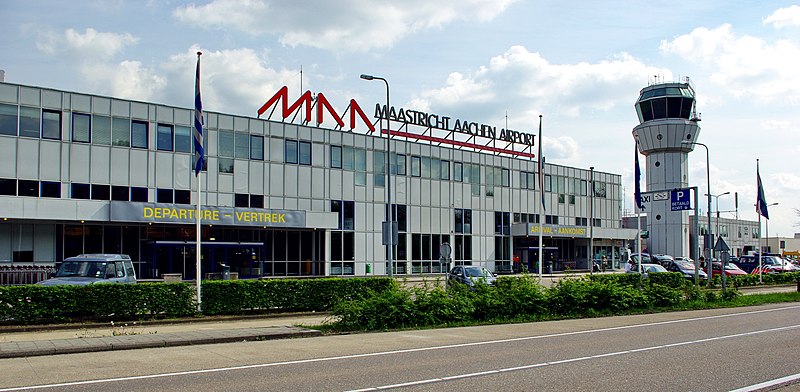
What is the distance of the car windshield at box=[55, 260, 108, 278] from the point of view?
22.2m

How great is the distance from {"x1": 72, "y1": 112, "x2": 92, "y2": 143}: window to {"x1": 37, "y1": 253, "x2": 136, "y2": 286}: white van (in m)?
17.8

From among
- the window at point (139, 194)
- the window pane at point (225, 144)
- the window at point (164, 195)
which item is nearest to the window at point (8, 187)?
the window at point (139, 194)

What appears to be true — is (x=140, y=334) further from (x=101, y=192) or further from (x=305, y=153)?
(x=305, y=153)

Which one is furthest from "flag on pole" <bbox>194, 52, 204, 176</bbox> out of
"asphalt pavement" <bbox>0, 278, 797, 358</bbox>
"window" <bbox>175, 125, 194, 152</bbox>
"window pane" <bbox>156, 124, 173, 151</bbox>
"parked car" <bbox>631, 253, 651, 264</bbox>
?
"parked car" <bbox>631, 253, 651, 264</bbox>

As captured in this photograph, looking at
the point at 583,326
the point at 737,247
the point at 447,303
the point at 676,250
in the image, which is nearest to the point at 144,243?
the point at 447,303

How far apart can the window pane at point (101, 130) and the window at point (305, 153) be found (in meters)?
12.7

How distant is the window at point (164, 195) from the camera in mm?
41375

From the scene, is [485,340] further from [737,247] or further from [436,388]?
[737,247]

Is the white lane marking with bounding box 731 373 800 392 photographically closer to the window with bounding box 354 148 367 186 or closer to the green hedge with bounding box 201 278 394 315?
the green hedge with bounding box 201 278 394 315

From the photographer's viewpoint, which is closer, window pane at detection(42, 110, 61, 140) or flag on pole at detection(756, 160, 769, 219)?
window pane at detection(42, 110, 61, 140)

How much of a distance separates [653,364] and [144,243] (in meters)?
35.2

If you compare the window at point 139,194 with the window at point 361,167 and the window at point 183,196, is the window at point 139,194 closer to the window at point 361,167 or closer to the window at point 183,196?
the window at point 183,196

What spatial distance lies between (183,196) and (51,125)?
8317 millimetres

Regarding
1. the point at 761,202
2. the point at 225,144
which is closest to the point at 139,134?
the point at 225,144
